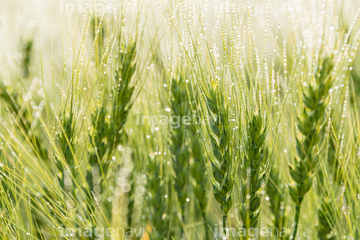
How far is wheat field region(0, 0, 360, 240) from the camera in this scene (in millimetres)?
624

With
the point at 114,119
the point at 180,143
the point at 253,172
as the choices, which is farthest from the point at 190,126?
the point at 253,172

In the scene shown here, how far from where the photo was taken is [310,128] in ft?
2.10

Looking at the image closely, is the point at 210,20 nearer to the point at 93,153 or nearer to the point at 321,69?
the point at 321,69

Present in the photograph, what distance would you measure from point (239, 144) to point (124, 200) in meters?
0.36

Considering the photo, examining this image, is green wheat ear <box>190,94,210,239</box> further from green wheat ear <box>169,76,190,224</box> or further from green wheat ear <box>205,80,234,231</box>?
green wheat ear <box>205,80,234,231</box>

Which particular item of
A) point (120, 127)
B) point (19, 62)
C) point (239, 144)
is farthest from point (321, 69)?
point (19, 62)

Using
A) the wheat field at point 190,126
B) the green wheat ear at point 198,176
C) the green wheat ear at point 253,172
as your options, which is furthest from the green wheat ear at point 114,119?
the green wheat ear at point 253,172

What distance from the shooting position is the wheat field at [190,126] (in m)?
0.62

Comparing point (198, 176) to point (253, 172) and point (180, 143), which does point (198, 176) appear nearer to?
point (180, 143)

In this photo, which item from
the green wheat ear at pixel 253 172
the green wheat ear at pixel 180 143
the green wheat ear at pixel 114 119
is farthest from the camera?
the green wheat ear at pixel 180 143

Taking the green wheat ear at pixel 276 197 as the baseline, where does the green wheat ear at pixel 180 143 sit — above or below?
above

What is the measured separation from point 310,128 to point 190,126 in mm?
345

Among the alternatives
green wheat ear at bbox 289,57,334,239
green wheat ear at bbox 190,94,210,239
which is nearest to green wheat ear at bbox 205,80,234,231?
green wheat ear at bbox 289,57,334,239

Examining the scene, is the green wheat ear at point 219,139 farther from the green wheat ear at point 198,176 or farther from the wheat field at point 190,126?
the green wheat ear at point 198,176
